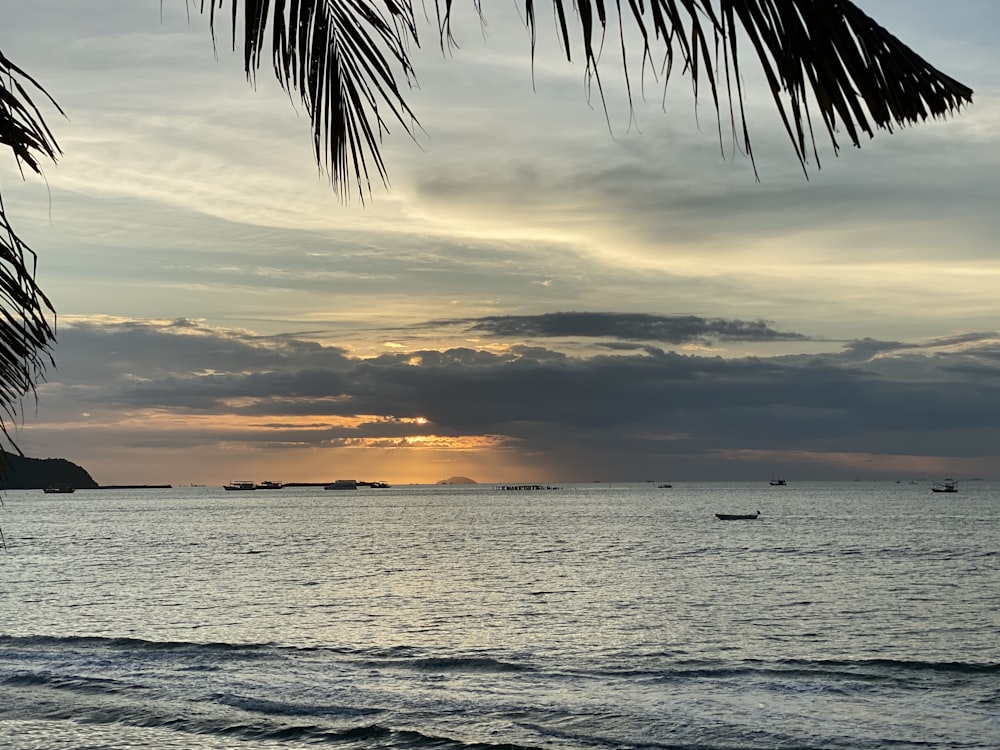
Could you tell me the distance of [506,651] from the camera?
29.7m

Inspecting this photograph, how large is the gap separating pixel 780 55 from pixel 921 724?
2101cm

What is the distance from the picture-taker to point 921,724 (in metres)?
20.1

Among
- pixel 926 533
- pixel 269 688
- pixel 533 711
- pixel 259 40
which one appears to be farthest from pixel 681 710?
pixel 926 533

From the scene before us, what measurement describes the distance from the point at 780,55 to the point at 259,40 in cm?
202

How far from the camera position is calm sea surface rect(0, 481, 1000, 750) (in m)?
19.9

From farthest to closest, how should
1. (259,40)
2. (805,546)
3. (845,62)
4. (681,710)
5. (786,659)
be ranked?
(805,546), (786,659), (681,710), (259,40), (845,62)

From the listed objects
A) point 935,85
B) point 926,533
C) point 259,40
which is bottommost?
point 926,533

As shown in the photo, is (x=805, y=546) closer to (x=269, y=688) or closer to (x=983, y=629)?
(x=983, y=629)

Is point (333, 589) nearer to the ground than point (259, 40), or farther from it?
nearer to the ground

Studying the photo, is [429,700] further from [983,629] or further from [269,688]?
[983,629]

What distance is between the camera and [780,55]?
2197 mm

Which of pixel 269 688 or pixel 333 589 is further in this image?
pixel 333 589

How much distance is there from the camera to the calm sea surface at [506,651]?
19.9 meters

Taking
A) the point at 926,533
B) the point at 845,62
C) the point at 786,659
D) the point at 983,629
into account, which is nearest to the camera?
the point at 845,62
